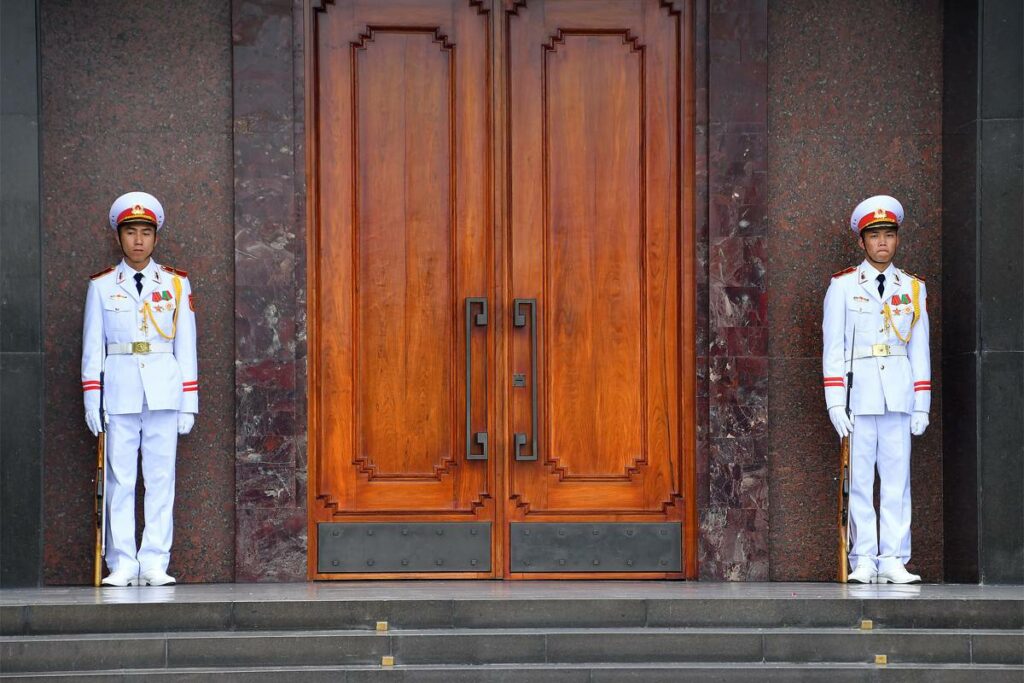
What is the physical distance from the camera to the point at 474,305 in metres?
8.41

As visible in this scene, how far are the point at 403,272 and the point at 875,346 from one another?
2568 mm

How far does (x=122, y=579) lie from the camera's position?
7.93 m

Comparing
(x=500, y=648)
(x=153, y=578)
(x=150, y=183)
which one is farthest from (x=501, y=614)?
(x=150, y=183)

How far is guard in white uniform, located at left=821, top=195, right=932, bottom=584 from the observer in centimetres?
810

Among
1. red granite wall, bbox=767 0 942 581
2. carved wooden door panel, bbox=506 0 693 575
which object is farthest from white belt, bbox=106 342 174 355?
red granite wall, bbox=767 0 942 581

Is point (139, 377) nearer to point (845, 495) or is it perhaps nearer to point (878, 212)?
point (845, 495)

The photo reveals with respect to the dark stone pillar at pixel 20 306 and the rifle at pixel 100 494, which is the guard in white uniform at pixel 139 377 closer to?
the rifle at pixel 100 494

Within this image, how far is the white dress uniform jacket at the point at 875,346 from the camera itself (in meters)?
8.09

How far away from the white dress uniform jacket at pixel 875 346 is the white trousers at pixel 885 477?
109 millimetres

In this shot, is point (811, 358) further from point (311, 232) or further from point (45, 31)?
point (45, 31)

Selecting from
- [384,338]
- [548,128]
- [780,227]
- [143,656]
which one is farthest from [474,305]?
[143,656]

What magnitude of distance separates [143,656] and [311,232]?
2.61 m

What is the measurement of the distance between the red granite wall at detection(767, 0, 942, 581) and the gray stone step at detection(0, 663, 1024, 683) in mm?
1707

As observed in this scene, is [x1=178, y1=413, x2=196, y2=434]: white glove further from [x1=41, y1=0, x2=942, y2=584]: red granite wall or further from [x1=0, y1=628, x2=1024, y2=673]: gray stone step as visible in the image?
[x1=0, y1=628, x2=1024, y2=673]: gray stone step
